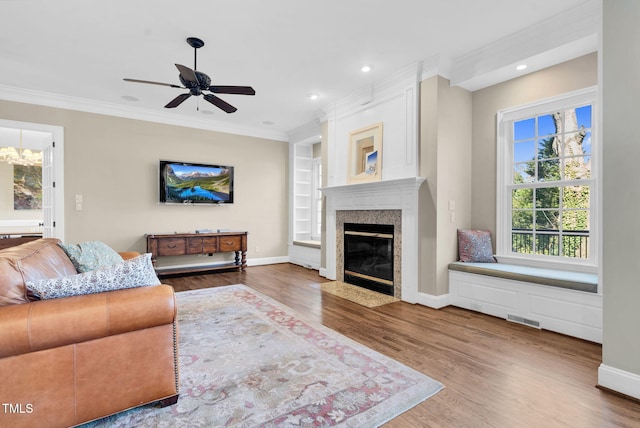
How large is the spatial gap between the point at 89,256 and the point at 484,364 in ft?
10.9

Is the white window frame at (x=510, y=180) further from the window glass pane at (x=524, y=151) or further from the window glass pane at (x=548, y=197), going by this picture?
the window glass pane at (x=548, y=197)

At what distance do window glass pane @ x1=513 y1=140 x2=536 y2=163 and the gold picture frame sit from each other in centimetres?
165

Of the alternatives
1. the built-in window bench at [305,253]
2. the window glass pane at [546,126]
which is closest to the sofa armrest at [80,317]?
the window glass pane at [546,126]

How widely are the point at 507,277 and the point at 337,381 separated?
88.2 inches

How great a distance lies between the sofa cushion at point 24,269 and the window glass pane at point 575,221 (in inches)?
178

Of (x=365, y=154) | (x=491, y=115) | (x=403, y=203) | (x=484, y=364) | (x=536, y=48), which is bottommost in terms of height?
(x=484, y=364)

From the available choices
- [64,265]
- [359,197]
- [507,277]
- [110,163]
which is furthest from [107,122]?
[507,277]

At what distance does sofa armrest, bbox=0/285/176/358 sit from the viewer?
1374mm

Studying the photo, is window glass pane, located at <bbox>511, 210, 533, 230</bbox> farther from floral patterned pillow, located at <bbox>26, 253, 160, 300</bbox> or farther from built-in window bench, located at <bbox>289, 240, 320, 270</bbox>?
floral patterned pillow, located at <bbox>26, 253, 160, 300</bbox>

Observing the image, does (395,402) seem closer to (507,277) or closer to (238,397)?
(238,397)

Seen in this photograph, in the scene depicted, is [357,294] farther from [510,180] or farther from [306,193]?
[306,193]

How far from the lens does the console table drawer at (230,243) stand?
18.7 feet

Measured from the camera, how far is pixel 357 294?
4262 mm

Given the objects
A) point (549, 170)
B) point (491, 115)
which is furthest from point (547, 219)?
point (491, 115)
